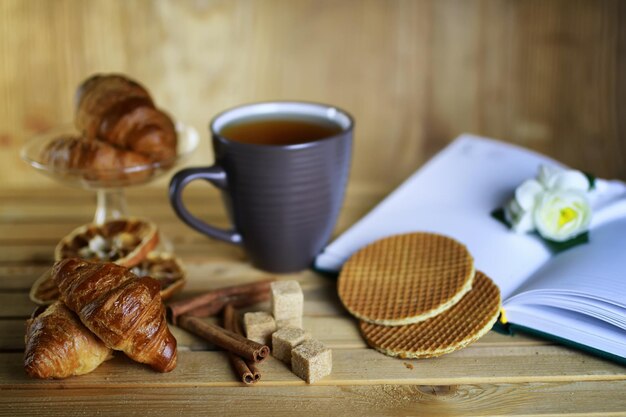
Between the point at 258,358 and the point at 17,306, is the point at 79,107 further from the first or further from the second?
the point at 258,358

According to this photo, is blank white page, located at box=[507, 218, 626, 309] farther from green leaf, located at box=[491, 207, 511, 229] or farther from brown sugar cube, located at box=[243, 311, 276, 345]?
brown sugar cube, located at box=[243, 311, 276, 345]

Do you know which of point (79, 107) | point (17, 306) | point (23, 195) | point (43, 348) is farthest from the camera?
point (23, 195)


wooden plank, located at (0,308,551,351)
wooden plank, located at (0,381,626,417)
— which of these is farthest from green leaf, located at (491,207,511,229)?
wooden plank, located at (0,381,626,417)

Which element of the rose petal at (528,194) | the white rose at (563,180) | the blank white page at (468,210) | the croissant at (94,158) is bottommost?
the blank white page at (468,210)

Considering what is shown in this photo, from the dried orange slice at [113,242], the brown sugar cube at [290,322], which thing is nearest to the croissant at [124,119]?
the dried orange slice at [113,242]

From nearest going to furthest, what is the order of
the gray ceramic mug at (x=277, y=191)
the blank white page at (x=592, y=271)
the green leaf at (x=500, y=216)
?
the blank white page at (x=592, y=271) → the gray ceramic mug at (x=277, y=191) → the green leaf at (x=500, y=216)

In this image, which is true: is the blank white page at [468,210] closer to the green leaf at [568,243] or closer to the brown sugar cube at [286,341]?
the green leaf at [568,243]

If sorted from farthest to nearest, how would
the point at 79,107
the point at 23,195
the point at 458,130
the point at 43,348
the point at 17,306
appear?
the point at 458,130 < the point at 23,195 < the point at 79,107 < the point at 17,306 < the point at 43,348

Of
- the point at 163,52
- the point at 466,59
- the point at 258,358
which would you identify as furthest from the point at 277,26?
the point at 258,358
